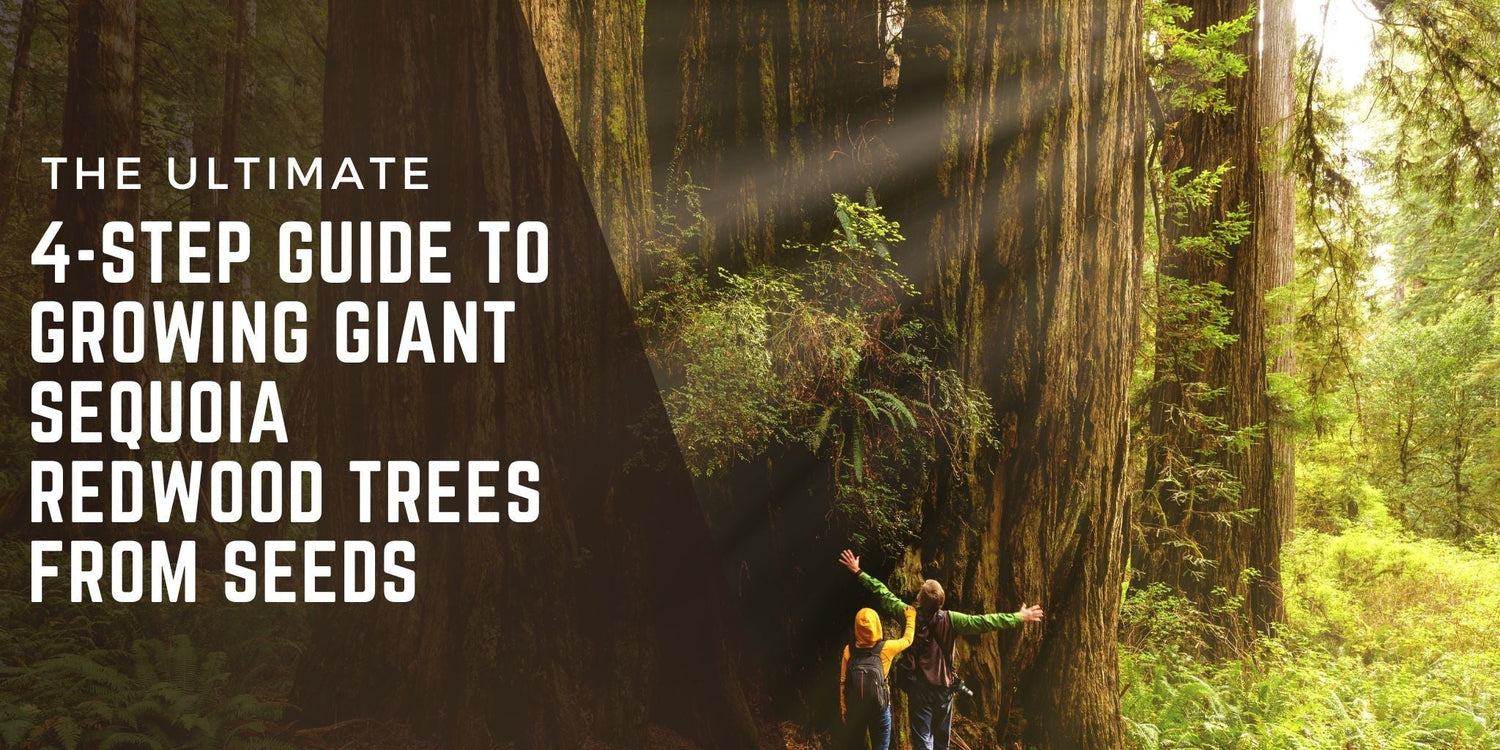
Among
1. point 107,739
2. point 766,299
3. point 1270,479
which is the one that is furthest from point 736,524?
point 1270,479

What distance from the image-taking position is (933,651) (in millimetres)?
5266

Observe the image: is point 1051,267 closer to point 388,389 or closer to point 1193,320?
point 1193,320

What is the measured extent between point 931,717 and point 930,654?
444 millimetres

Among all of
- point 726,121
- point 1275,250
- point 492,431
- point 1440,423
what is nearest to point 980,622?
point 492,431

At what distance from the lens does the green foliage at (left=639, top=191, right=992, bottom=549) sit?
5262mm

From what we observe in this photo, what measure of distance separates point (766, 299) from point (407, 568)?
2915 millimetres

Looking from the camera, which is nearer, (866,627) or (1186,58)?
(866,627)

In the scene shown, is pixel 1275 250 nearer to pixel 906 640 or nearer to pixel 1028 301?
pixel 1028 301

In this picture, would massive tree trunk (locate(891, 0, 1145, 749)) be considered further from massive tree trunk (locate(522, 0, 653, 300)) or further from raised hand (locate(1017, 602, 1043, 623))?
massive tree trunk (locate(522, 0, 653, 300))

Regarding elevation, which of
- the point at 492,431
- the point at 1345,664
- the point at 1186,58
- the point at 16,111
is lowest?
the point at 1345,664

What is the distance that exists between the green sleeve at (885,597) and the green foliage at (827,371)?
35 centimetres

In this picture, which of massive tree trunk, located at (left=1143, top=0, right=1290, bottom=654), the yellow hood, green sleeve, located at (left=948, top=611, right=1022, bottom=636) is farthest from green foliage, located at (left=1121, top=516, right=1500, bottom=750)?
the yellow hood

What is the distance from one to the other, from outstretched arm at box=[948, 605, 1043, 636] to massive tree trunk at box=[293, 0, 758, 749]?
1654 millimetres

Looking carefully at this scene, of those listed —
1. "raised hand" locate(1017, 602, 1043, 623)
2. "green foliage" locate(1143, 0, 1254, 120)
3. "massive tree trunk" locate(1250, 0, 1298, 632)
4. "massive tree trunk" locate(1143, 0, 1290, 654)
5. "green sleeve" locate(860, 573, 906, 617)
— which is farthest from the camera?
"massive tree trunk" locate(1250, 0, 1298, 632)
